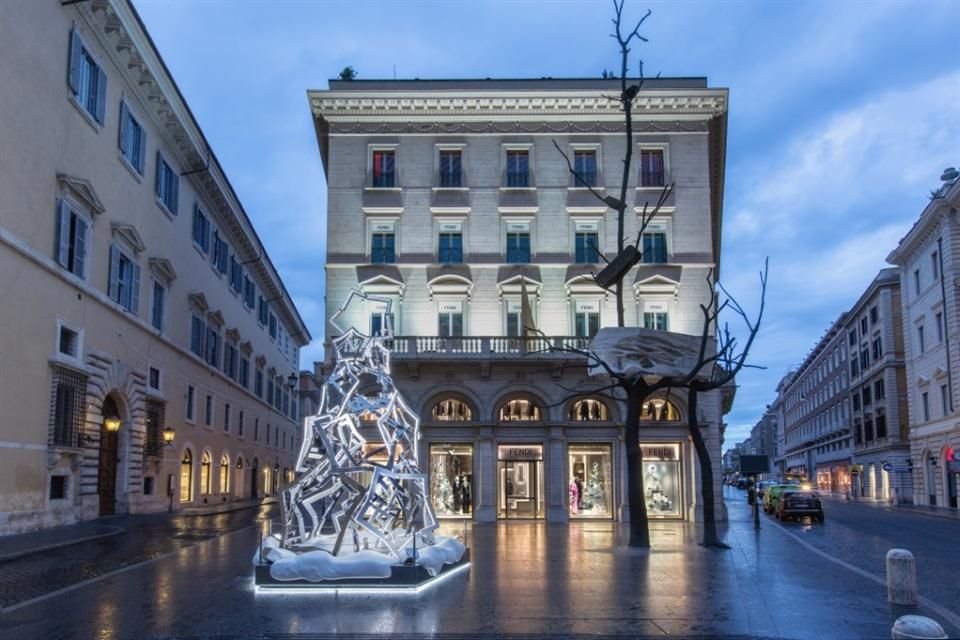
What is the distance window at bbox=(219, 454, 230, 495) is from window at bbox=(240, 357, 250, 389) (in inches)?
211

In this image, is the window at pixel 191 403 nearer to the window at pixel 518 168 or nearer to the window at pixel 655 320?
the window at pixel 518 168

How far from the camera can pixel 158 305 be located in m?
38.7

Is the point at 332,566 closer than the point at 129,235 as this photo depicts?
Yes

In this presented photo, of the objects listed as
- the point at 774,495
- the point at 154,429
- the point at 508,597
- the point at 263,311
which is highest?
the point at 263,311

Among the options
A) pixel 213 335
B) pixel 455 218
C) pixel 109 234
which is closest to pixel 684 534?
pixel 455 218

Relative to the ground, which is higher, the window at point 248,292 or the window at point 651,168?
the window at point 651,168

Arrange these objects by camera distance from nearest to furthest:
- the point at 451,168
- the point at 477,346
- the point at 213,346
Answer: the point at 477,346 < the point at 451,168 < the point at 213,346

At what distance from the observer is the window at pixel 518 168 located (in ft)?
128

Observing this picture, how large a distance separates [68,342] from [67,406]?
6.65 feet

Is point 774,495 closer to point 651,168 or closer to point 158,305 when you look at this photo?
point 651,168

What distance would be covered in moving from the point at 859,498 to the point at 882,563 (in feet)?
210

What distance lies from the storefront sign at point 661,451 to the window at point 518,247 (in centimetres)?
889

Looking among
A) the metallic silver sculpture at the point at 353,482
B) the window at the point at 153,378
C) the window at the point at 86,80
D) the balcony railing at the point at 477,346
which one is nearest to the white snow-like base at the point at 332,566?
the metallic silver sculpture at the point at 353,482

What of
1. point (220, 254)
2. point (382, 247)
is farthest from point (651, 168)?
point (220, 254)
